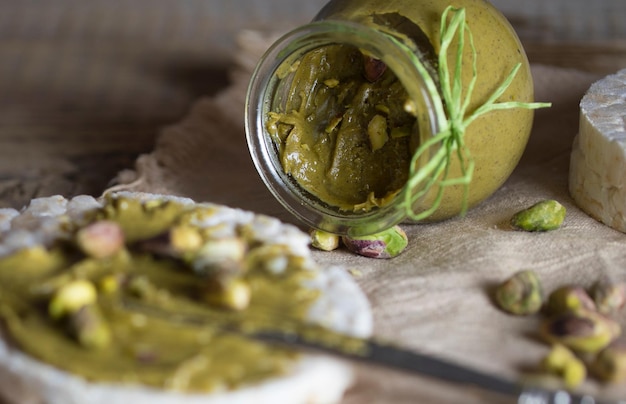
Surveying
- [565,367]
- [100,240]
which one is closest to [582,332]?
[565,367]

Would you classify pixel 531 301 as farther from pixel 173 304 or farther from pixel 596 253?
pixel 173 304

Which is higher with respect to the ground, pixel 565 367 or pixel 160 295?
pixel 160 295

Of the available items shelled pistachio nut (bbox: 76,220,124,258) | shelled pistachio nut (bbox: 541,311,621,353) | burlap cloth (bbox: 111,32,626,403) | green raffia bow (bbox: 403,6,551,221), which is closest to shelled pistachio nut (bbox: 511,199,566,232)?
burlap cloth (bbox: 111,32,626,403)

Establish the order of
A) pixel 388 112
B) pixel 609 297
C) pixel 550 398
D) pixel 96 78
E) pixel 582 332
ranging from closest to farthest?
pixel 550 398
pixel 582 332
pixel 609 297
pixel 388 112
pixel 96 78

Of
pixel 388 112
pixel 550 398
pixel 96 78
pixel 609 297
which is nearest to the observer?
pixel 550 398

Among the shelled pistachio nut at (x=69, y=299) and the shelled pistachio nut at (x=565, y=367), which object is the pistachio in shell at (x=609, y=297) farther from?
the shelled pistachio nut at (x=69, y=299)

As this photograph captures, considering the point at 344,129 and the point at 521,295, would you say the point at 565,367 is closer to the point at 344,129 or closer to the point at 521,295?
the point at 521,295

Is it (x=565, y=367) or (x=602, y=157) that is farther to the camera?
(x=602, y=157)
